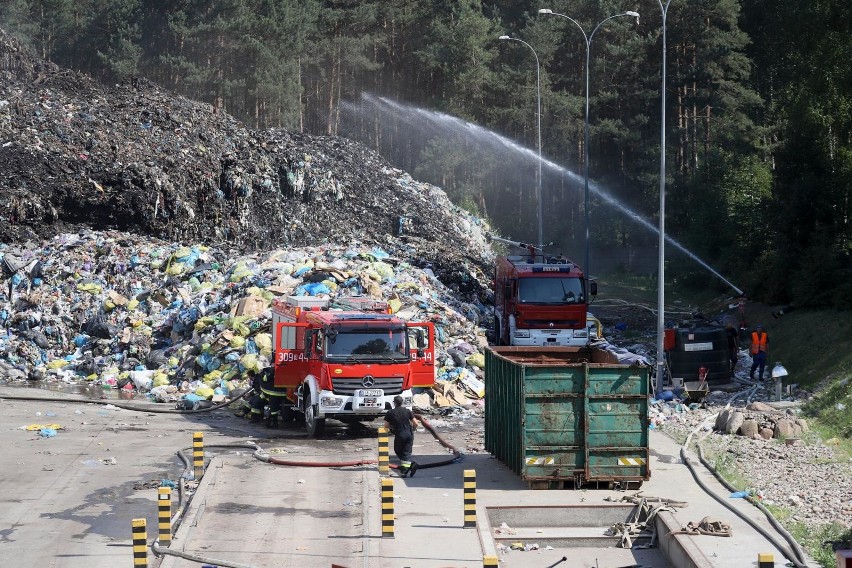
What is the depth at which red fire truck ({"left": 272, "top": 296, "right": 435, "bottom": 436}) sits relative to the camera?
2022 cm

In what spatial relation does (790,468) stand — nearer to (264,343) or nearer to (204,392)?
(264,343)

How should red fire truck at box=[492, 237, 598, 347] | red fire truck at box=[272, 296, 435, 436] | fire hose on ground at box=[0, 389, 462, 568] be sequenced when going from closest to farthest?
1. fire hose on ground at box=[0, 389, 462, 568]
2. red fire truck at box=[272, 296, 435, 436]
3. red fire truck at box=[492, 237, 598, 347]

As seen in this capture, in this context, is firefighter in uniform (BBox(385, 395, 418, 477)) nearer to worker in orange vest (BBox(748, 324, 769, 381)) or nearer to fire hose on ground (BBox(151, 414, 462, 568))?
fire hose on ground (BBox(151, 414, 462, 568))

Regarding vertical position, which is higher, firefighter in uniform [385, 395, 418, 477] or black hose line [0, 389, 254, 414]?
firefighter in uniform [385, 395, 418, 477]

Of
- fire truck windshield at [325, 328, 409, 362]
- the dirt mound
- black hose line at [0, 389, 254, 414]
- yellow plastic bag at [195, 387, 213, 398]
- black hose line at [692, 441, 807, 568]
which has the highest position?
the dirt mound

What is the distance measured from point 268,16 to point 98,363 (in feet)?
151

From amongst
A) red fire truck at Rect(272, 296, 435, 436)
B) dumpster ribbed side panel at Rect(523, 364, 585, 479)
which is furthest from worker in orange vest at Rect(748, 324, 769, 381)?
dumpster ribbed side panel at Rect(523, 364, 585, 479)

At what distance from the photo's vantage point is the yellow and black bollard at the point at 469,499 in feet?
44.8

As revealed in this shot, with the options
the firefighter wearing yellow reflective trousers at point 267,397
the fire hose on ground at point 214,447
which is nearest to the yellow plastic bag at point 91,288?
the fire hose on ground at point 214,447

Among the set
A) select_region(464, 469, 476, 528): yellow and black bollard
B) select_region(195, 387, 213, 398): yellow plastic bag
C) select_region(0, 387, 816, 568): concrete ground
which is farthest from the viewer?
select_region(195, 387, 213, 398): yellow plastic bag

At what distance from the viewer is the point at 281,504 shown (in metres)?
15.4

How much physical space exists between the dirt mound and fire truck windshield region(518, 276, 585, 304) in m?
7.38

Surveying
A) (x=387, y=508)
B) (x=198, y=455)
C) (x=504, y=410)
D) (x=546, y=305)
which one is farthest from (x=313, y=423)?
(x=546, y=305)

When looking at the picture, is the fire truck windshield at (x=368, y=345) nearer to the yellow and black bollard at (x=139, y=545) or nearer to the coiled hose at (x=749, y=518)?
the coiled hose at (x=749, y=518)
